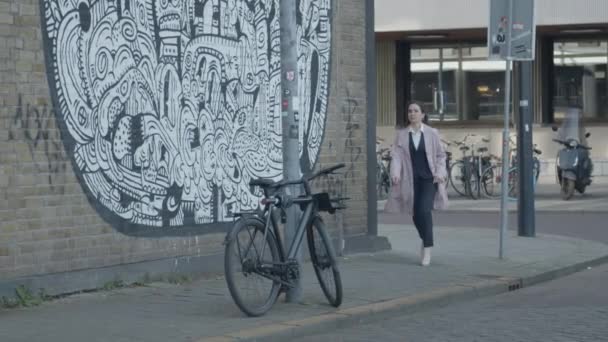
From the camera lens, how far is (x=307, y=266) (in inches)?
495

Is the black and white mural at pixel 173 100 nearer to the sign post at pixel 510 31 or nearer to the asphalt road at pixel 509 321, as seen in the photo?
the sign post at pixel 510 31

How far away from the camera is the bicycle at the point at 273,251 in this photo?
9.21 m

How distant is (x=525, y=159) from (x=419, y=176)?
3.44 meters

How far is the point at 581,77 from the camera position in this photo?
101ft

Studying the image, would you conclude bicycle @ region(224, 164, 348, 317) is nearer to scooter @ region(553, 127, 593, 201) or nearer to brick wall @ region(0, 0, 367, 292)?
brick wall @ region(0, 0, 367, 292)

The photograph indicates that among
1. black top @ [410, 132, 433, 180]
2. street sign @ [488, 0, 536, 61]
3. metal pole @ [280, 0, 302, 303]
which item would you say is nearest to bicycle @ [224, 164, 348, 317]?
metal pole @ [280, 0, 302, 303]

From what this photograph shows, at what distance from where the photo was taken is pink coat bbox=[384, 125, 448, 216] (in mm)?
13016

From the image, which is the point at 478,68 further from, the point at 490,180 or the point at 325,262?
the point at 325,262

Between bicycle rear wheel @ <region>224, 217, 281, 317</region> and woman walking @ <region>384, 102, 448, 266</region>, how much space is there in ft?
11.8

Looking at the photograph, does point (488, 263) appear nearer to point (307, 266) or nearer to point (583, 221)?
point (307, 266)

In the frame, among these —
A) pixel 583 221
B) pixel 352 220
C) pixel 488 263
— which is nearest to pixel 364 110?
pixel 352 220

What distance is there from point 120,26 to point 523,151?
6.82 metres

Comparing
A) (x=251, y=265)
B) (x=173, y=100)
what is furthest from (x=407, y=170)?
(x=251, y=265)

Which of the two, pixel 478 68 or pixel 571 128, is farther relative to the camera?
pixel 478 68
